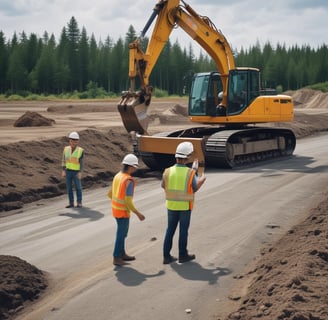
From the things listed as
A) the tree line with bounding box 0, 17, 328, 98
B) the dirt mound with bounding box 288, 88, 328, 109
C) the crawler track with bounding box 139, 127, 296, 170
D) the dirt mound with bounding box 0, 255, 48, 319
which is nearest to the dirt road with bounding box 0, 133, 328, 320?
the dirt mound with bounding box 0, 255, 48, 319

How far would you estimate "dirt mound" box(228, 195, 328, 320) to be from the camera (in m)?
5.90

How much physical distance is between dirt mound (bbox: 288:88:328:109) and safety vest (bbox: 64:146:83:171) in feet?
176

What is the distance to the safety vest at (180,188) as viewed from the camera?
8.23 metres

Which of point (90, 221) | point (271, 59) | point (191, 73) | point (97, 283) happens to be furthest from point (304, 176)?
point (271, 59)

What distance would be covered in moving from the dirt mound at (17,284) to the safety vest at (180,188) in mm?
2234

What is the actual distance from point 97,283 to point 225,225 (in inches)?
146

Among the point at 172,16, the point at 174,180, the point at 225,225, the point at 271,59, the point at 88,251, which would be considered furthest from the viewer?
the point at 271,59

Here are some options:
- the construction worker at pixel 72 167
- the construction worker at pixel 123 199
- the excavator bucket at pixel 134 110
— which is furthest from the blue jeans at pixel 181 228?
the excavator bucket at pixel 134 110

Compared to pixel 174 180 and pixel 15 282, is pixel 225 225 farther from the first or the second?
pixel 15 282

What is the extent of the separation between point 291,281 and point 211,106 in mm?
Answer: 13199

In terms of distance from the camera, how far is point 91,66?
95.7 meters

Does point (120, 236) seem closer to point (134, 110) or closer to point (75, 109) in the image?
point (134, 110)

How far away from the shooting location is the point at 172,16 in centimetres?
1816

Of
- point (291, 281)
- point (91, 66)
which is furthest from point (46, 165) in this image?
point (91, 66)
